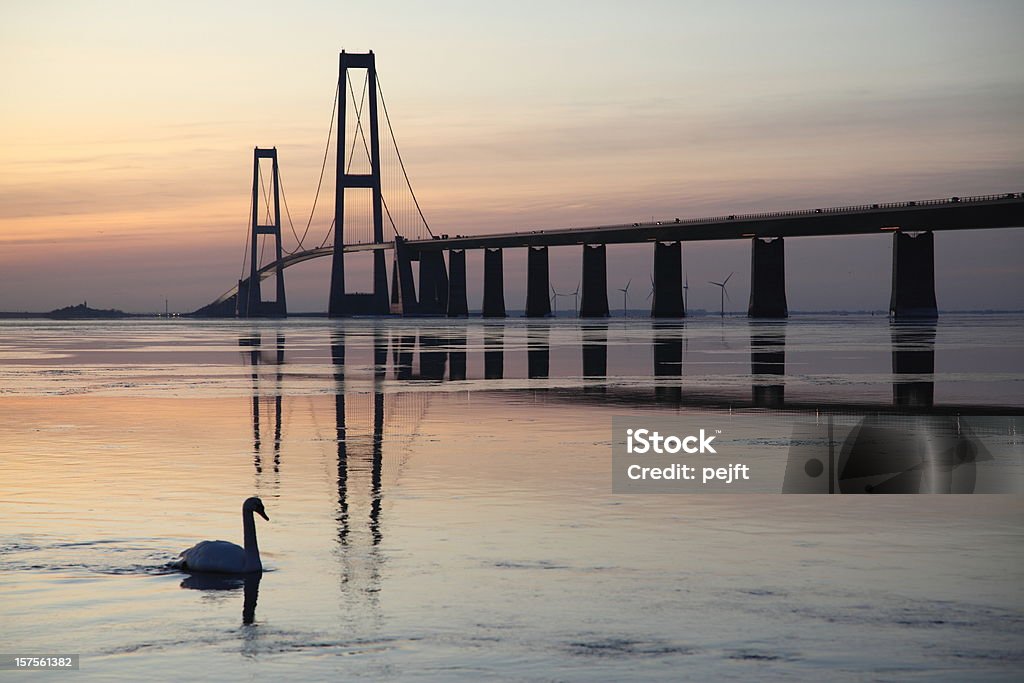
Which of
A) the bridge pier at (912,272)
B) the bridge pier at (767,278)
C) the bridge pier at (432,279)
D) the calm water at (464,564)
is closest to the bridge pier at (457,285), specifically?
the bridge pier at (432,279)

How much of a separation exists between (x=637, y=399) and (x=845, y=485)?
456 inches

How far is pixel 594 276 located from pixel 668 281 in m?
9.43

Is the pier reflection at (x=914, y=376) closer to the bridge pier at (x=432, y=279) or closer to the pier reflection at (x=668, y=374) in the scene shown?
the pier reflection at (x=668, y=374)

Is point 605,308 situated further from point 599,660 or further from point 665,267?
point 599,660

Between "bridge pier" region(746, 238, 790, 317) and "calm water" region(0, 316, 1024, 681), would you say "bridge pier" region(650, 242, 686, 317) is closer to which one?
"bridge pier" region(746, 238, 790, 317)

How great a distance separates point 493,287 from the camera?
546 feet

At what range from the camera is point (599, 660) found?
765cm

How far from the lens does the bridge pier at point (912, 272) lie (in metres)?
124

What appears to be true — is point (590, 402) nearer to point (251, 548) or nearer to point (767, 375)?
point (767, 375)

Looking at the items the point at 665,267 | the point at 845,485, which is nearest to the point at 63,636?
the point at 845,485

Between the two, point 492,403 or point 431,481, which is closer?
point 431,481

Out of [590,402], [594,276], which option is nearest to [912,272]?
[594,276]

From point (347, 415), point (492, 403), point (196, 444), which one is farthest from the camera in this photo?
point (492, 403)

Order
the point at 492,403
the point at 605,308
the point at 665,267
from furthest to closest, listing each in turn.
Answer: the point at 605,308 < the point at 665,267 < the point at 492,403
